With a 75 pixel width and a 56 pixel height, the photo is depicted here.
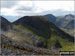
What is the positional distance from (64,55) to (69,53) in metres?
0.80

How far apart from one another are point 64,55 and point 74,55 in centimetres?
159

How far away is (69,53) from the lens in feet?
90.7

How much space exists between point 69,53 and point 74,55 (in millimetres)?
992

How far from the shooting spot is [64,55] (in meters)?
27.8

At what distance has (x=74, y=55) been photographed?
2808 cm
